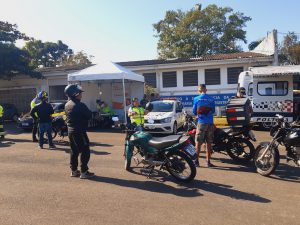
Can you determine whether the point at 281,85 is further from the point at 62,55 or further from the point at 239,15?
the point at 62,55

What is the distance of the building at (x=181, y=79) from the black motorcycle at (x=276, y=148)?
15545 mm

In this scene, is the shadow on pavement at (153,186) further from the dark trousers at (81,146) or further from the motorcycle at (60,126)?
the motorcycle at (60,126)

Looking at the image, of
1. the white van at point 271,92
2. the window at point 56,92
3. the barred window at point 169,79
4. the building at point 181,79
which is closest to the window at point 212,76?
the building at point 181,79

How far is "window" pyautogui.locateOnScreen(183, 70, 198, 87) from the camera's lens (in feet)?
76.2

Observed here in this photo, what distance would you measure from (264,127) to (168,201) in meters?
10.4

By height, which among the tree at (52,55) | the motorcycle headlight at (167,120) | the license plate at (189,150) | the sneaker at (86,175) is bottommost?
the sneaker at (86,175)

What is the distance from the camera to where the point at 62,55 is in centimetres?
5647

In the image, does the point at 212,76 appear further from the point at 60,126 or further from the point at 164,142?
the point at 164,142

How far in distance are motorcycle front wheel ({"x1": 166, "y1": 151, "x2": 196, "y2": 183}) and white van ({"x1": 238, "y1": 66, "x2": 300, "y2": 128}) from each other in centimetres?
897

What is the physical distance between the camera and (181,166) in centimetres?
624

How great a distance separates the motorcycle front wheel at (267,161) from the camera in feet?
20.9

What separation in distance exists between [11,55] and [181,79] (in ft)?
40.1

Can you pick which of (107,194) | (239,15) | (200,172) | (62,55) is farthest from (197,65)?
(62,55)

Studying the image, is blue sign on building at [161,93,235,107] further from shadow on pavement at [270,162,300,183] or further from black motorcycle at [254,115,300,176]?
black motorcycle at [254,115,300,176]
